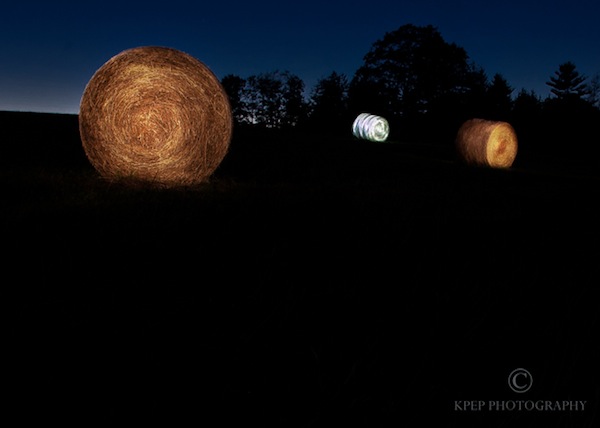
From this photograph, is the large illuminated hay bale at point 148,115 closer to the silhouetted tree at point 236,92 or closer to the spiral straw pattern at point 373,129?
the spiral straw pattern at point 373,129

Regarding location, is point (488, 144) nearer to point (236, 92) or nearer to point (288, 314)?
point (288, 314)

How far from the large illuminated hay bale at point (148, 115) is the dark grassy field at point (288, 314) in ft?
6.79

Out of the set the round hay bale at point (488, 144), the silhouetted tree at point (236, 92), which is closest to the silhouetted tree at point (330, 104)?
the silhouetted tree at point (236, 92)

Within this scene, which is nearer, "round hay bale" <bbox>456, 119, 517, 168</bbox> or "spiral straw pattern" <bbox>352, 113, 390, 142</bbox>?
"round hay bale" <bbox>456, 119, 517, 168</bbox>

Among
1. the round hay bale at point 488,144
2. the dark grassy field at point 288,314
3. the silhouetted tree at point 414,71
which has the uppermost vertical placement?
the silhouetted tree at point 414,71

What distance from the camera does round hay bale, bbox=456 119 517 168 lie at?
13305 mm

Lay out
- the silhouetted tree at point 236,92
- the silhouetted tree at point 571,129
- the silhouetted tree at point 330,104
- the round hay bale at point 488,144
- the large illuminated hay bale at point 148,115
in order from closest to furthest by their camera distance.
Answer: the large illuminated hay bale at point 148,115, the round hay bale at point 488,144, the silhouetted tree at point 571,129, the silhouetted tree at point 330,104, the silhouetted tree at point 236,92

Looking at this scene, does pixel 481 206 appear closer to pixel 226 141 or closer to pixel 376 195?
pixel 376 195

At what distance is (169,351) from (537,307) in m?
1.93

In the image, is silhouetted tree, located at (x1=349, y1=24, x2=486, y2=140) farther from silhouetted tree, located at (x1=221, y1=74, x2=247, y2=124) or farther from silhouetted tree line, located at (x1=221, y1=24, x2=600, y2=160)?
silhouetted tree, located at (x1=221, y1=74, x2=247, y2=124)

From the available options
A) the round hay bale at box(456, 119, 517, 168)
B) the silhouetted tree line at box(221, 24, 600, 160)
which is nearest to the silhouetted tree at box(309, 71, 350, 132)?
the silhouetted tree line at box(221, 24, 600, 160)

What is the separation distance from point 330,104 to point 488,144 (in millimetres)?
34154

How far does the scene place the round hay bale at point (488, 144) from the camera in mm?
13305

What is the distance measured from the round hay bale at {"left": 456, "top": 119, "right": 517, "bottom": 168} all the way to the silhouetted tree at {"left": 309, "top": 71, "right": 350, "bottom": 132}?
28589 mm
